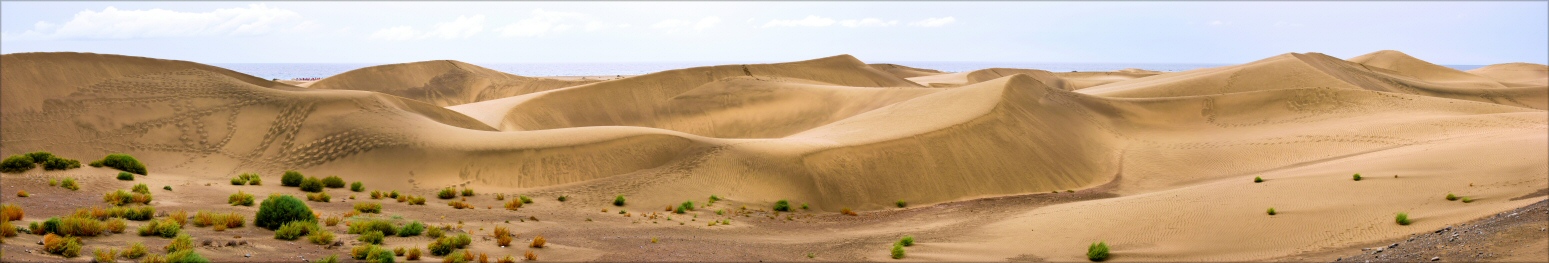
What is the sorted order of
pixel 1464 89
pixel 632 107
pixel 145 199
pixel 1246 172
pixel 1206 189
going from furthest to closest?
1. pixel 1464 89
2. pixel 632 107
3. pixel 1246 172
4. pixel 1206 189
5. pixel 145 199

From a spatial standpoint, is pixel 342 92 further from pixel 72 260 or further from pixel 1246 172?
pixel 1246 172

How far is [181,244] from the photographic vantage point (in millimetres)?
13492

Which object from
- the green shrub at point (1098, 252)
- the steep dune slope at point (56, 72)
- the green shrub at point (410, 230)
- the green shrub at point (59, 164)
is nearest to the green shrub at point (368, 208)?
the green shrub at point (410, 230)

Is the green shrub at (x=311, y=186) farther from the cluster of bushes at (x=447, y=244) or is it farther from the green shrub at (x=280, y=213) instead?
Answer: the cluster of bushes at (x=447, y=244)

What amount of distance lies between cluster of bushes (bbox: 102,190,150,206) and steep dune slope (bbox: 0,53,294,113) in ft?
56.1

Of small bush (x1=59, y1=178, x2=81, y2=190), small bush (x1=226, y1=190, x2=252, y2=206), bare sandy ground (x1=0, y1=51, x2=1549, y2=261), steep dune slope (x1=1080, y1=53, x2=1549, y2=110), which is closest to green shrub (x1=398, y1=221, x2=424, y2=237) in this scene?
bare sandy ground (x1=0, y1=51, x2=1549, y2=261)

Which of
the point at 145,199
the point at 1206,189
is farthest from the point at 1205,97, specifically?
the point at 145,199

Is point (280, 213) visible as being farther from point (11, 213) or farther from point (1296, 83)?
point (1296, 83)

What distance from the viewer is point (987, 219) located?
2342cm

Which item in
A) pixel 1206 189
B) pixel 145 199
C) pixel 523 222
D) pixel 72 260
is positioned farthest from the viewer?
pixel 1206 189

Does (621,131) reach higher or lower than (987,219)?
higher

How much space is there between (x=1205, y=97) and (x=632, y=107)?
31888 millimetres

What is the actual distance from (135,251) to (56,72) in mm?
26096

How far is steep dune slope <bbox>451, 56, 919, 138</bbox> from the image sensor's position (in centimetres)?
4944
